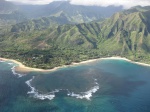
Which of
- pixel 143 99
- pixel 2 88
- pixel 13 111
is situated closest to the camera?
pixel 13 111

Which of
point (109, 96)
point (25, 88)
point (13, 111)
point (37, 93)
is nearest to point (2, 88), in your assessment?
point (25, 88)

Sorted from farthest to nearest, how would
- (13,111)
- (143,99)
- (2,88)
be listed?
(2,88) → (143,99) → (13,111)

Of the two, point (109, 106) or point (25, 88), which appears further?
point (25, 88)

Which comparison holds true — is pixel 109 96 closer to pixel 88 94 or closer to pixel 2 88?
pixel 88 94

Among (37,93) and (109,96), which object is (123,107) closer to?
(109,96)

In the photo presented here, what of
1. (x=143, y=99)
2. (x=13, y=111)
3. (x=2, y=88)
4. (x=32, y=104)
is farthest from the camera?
(x=2, y=88)

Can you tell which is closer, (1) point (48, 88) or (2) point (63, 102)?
(2) point (63, 102)

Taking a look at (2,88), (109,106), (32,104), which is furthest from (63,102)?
(2,88)

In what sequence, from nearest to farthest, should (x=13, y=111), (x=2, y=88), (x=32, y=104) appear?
(x=13, y=111)
(x=32, y=104)
(x=2, y=88)
